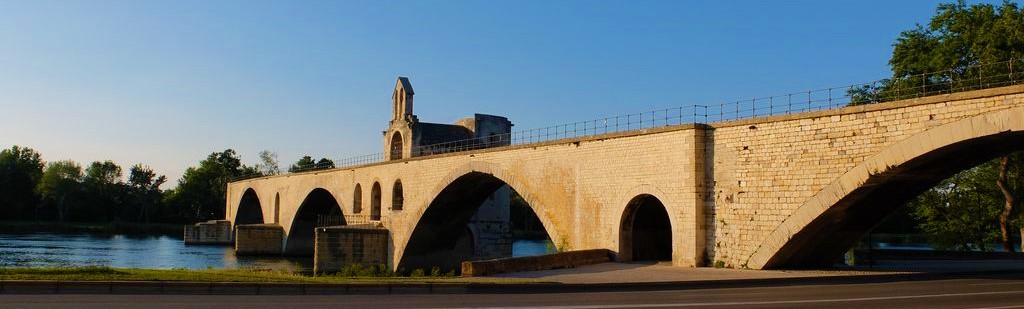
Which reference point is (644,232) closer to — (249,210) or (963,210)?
(963,210)

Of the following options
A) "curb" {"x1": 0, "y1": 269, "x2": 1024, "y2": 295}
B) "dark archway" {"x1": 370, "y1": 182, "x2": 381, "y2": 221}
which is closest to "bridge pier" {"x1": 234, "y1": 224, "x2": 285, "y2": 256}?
"dark archway" {"x1": 370, "y1": 182, "x2": 381, "y2": 221}

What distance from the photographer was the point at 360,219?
54.0 m

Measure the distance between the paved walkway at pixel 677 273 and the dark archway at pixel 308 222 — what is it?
42.0 m

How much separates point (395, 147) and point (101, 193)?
66029 millimetres

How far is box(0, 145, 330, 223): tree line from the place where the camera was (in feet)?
339

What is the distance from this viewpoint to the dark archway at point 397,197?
1962 inches

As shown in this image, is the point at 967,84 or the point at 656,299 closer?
the point at 656,299

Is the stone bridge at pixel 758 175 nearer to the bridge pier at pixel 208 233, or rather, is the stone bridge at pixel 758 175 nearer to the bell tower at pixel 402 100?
the bell tower at pixel 402 100

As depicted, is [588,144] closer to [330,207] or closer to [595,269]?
[595,269]

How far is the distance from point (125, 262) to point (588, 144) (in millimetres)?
31454

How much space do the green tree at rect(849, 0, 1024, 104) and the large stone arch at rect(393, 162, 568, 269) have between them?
38.8ft

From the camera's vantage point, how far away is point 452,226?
161 ft

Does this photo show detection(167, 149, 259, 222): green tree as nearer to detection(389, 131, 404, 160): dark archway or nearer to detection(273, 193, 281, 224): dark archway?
detection(273, 193, 281, 224): dark archway

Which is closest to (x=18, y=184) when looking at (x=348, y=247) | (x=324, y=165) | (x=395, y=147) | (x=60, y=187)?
(x=60, y=187)
